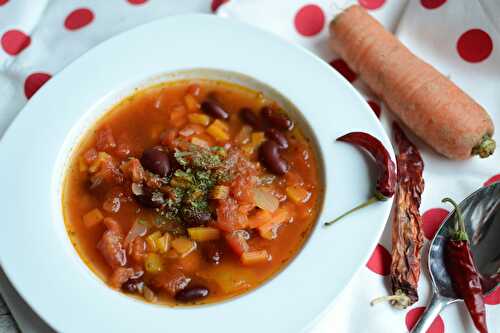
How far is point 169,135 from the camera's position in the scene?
462cm

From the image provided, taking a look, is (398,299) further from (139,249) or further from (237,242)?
(139,249)

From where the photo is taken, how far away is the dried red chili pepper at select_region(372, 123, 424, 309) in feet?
13.4

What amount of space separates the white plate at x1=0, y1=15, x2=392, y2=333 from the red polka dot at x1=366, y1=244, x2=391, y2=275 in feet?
1.33

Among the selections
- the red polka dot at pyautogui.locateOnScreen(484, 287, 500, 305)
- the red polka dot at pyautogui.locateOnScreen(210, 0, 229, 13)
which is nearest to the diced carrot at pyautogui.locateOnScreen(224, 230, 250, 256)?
the red polka dot at pyautogui.locateOnScreen(484, 287, 500, 305)

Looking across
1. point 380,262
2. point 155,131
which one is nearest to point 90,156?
point 155,131

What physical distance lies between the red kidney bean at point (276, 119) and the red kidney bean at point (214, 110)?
32 centimetres

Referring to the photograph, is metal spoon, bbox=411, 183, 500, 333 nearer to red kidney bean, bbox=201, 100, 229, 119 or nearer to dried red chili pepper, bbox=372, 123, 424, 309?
dried red chili pepper, bbox=372, 123, 424, 309

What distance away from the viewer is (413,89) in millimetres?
4855

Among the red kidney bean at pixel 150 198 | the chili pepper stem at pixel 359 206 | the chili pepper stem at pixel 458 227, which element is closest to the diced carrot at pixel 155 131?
the red kidney bean at pixel 150 198

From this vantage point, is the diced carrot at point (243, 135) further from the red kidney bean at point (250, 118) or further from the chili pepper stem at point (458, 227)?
the chili pepper stem at point (458, 227)

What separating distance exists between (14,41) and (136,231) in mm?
2397

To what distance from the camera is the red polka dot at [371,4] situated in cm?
551

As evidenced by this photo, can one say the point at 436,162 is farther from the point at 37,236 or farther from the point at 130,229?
the point at 37,236

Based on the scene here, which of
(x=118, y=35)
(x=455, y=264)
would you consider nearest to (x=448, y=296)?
(x=455, y=264)
